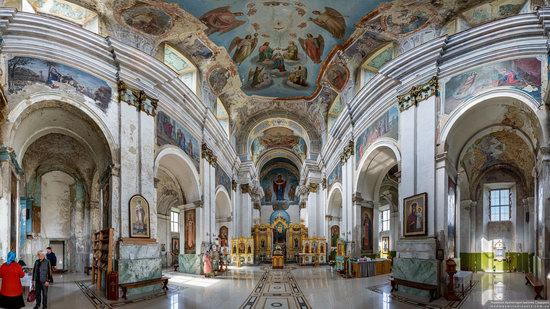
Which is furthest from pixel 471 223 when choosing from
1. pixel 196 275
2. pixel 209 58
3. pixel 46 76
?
pixel 46 76

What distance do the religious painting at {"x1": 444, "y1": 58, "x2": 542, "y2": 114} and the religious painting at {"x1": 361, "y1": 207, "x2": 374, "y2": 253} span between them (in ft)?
23.4

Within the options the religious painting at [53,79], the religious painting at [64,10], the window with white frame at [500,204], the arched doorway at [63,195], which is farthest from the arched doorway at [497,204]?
the arched doorway at [63,195]

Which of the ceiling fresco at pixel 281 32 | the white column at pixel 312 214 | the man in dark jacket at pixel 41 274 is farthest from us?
the white column at pixel 312 214

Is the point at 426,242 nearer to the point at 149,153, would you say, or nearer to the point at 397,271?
the point at 397,271

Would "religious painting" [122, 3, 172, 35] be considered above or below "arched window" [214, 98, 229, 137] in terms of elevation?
above

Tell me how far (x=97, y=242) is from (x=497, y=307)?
10184 millimetres

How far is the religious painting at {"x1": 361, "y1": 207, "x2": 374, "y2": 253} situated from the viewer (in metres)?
16.8

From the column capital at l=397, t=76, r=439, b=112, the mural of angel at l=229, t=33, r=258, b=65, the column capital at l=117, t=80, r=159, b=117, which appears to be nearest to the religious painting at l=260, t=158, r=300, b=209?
the mural of angel at l=229, t=33, r=258, b=65

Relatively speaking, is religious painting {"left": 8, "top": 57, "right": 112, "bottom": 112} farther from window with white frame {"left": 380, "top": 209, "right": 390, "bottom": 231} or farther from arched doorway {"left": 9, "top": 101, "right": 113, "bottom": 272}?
window with white frame {"left": 380, "top": 209, "right": 390, "bottom": 231}

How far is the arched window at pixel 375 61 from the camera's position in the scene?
14678mm

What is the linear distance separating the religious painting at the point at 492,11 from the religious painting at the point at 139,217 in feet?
35.1

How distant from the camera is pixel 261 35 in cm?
1627

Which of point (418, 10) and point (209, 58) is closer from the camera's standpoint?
point (418, 10)

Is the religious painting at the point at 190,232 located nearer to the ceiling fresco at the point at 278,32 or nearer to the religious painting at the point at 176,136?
the religious painting at the point at 176,136
